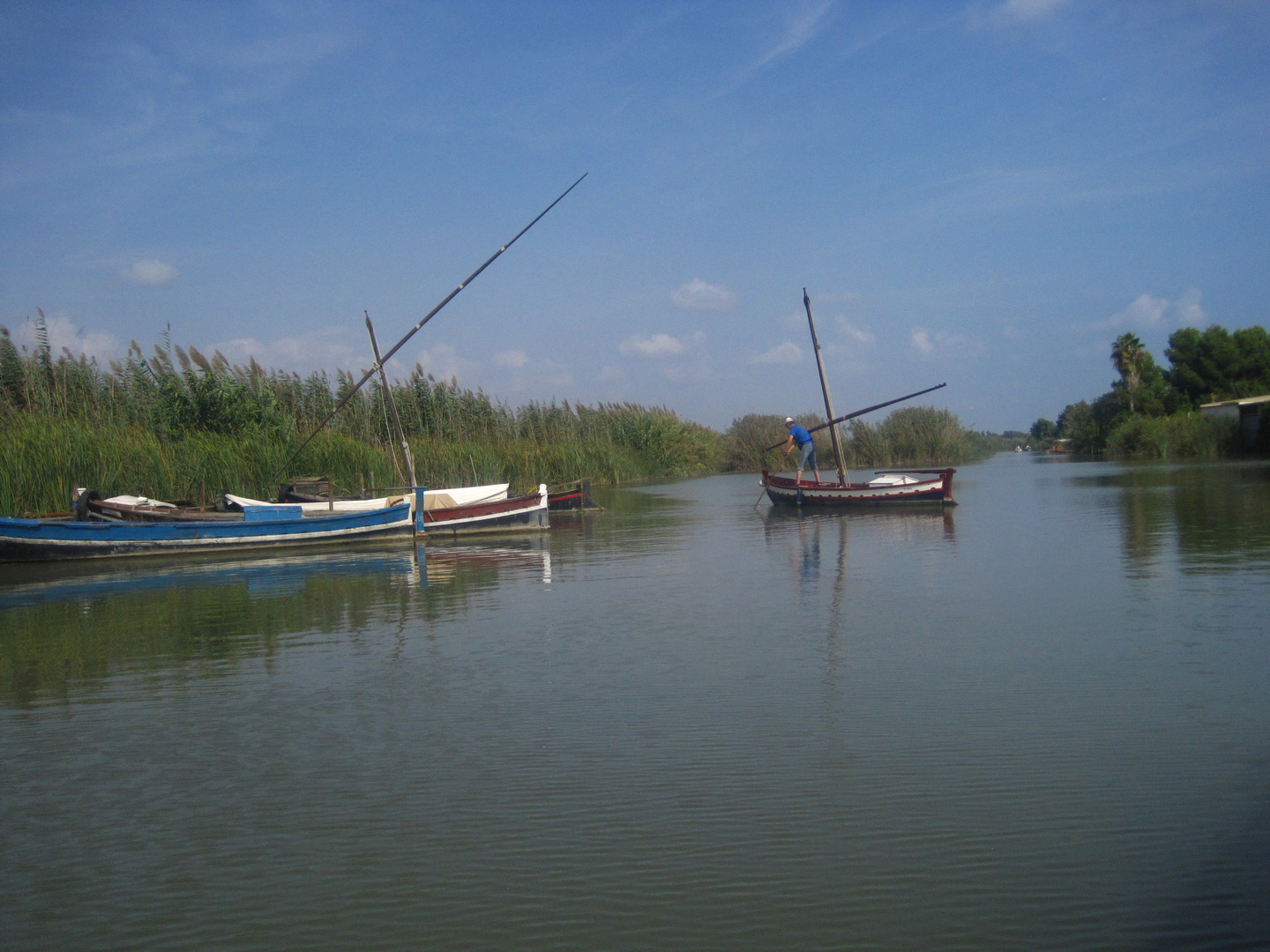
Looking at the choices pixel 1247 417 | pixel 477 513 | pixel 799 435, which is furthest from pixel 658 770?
pixel 1247 417

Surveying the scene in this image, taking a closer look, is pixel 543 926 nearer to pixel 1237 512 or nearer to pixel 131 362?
pixel 1237 512

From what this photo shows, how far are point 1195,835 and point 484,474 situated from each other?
89.0 ft

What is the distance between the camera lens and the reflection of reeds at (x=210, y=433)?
21219mm

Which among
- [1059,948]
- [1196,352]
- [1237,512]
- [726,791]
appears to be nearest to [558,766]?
[726,791]

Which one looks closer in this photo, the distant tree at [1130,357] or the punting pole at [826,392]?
the punting pole at [826,392]

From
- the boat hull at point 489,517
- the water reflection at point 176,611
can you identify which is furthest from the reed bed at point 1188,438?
the water reflection at point 176,611

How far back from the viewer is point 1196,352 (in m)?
71.8

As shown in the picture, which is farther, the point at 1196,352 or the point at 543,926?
the point at 1196,352

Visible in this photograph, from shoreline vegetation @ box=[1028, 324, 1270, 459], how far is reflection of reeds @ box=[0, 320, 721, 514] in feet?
121

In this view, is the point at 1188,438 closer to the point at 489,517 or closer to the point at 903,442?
the point at 903,442

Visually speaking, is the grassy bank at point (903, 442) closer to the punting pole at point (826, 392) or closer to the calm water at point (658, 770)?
the punting pole at point (826, 392)

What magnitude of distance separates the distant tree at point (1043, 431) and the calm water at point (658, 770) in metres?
136

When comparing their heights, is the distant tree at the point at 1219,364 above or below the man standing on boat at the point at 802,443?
above

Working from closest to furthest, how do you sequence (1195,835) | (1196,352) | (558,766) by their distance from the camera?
1. (1195,835)
2. (558,766)
3. (1196,352)
